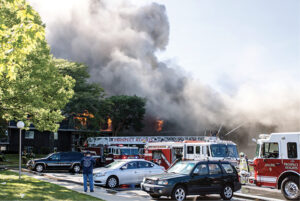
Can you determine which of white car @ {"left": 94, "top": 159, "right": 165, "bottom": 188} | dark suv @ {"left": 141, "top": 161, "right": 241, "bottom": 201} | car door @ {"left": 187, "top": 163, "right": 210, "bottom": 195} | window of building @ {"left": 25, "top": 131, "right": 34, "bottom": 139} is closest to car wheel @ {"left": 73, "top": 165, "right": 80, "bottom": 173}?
white car @ {"left": 94, "top": 159, "right": 165, "bottom": 188}

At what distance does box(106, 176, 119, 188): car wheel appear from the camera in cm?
1486

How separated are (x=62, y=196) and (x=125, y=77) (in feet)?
190

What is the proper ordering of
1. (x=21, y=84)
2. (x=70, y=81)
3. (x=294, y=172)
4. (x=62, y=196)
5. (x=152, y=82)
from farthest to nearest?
(x=152, y=82) → (x=70, y=81) → (x=21, y=84) → (x=294, y=172) → (x=62, y=196)

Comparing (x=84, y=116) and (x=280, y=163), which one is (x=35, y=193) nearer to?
(x=280, y=163)

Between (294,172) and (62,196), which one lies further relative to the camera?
(294,172)

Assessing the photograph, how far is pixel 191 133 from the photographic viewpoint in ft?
198

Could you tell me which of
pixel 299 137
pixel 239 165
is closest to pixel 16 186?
pixel 299 137

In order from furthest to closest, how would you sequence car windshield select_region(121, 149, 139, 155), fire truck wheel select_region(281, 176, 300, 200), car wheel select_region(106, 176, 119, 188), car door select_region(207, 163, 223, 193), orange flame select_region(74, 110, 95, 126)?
orange flame select_region(74, 110, 95, 126), car windshield select_region(121, 149, 139, 155), car wheel select_region(106, 176, 119, 188), car door select_region(207, 163, 223, 193), fire truck wheel select_region(281, 176, 300, 200)

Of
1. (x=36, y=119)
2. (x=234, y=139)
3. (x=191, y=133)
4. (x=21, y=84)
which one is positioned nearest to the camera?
(x=21, y=84)

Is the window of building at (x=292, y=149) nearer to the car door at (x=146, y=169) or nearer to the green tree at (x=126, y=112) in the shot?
the car door at (x=146, y=169)

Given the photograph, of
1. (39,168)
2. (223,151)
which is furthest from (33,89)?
(223,151)

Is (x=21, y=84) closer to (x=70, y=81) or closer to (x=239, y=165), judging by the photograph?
(x=70, y=81)

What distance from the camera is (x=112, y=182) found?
14992 mm

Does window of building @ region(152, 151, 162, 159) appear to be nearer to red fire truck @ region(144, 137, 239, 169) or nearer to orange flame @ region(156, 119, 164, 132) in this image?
red fire truck @ region(144, 137, 239, 169)
